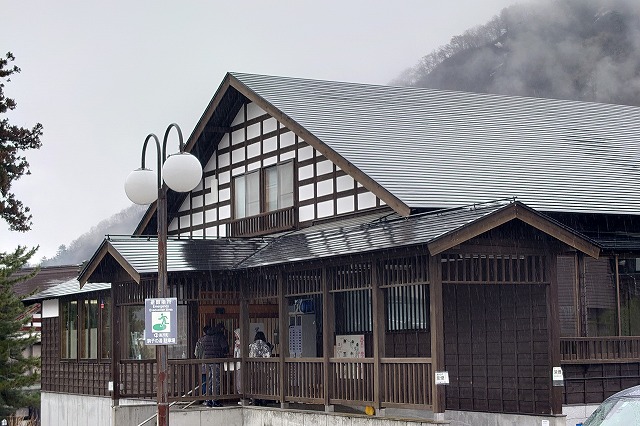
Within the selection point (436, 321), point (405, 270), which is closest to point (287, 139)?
point (405, 270)

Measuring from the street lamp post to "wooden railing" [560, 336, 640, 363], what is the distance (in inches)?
282

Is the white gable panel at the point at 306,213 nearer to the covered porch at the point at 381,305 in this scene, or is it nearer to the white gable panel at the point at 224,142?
the covered porch at the point at 381,305

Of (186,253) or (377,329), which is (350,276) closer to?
(377,329)

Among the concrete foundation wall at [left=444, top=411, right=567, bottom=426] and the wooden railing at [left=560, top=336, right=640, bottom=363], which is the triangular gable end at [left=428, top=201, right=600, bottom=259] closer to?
the wooden railing at [left=560, top=336, right=640, bottom=363]

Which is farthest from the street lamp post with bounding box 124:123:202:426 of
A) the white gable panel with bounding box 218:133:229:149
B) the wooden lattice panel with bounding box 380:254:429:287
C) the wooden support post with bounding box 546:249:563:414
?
the white gable panel with bounding box 218:133:229:149

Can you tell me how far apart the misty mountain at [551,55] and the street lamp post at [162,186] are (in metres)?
107

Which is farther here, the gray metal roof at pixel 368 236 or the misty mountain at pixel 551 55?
the misty mountain at pixel 551 55

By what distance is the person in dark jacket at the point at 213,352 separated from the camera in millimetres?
22750

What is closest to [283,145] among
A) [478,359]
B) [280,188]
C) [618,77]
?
[280,188]

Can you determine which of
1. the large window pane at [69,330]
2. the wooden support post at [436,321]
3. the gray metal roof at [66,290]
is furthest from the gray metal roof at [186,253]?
the large window pane at [69,330]

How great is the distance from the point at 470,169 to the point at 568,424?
518cm

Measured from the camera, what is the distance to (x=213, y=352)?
23.0 meters

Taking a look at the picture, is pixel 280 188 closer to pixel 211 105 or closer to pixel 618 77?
pixel 211 105

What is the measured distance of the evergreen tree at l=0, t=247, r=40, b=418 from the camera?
30.7 metres
